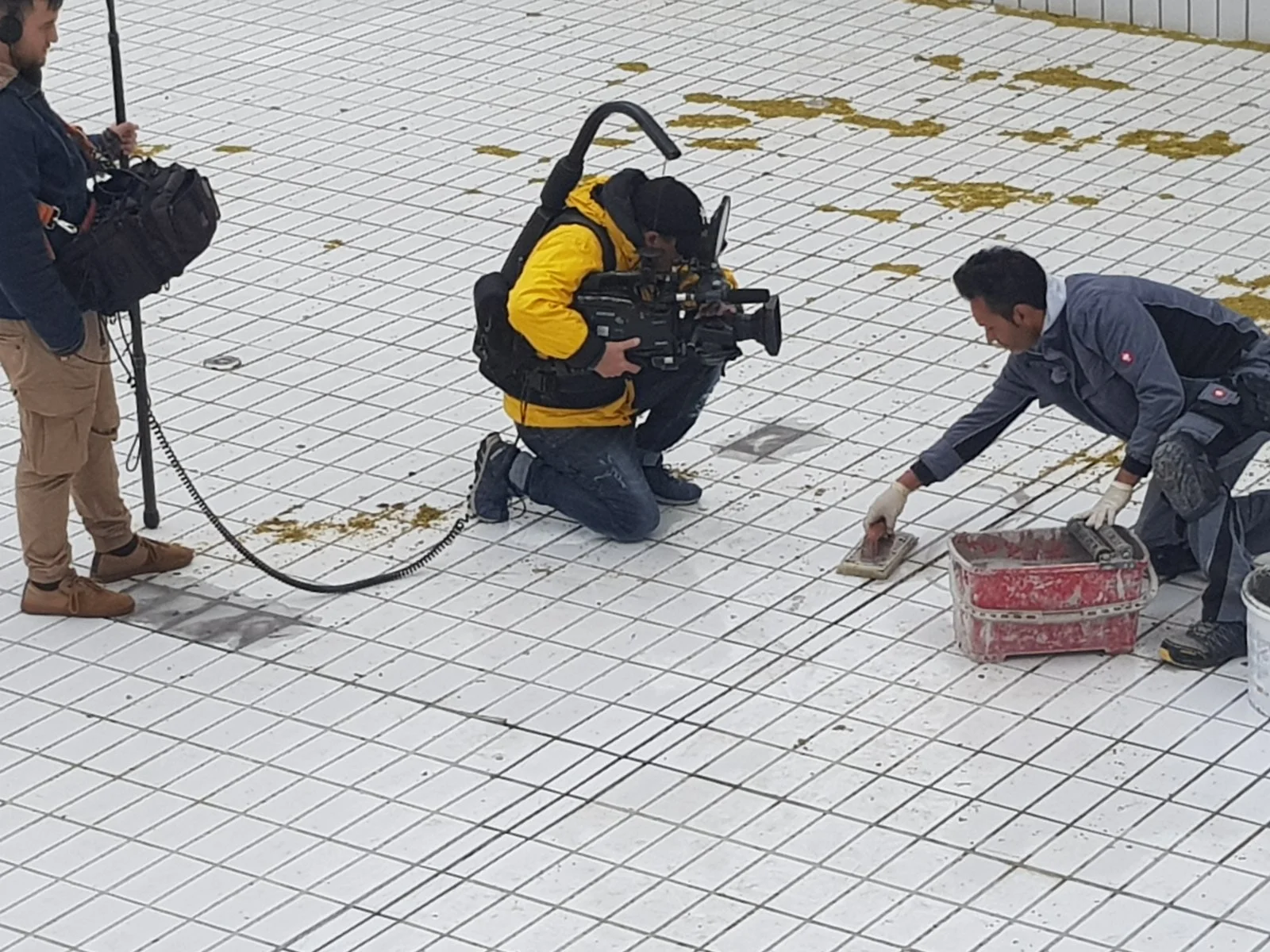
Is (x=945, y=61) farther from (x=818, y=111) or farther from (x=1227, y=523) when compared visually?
(x=1227, y=523)

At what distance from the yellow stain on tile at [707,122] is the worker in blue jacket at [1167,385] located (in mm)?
3552

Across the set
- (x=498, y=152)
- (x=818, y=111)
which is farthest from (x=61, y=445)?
(x=818, y=111)

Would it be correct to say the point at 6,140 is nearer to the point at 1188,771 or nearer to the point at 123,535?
the point at 123,535

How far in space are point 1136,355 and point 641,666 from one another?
50.8 inches

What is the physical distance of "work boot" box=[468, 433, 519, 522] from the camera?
5875 mm

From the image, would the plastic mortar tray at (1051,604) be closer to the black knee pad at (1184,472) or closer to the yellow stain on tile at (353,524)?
the black knee pad at (1184,472)

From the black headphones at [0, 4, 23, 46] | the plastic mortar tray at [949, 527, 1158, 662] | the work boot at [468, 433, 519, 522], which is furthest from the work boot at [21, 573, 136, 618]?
the plastic mortar tray at [949, 527, 1158, 662]

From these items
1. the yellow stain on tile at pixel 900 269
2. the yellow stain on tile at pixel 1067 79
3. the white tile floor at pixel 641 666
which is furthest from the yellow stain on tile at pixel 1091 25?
the yellow stain on tile at pixel 900 269

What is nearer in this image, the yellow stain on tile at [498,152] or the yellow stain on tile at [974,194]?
the yellow stain on tile at [974,194]

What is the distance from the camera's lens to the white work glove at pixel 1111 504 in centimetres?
519

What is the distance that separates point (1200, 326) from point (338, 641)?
6.82ft

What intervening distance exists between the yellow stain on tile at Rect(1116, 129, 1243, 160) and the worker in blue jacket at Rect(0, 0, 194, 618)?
409 centimetres

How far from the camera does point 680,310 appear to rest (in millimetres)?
5578

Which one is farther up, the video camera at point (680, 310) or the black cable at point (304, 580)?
the video camera at point (680, 310)
